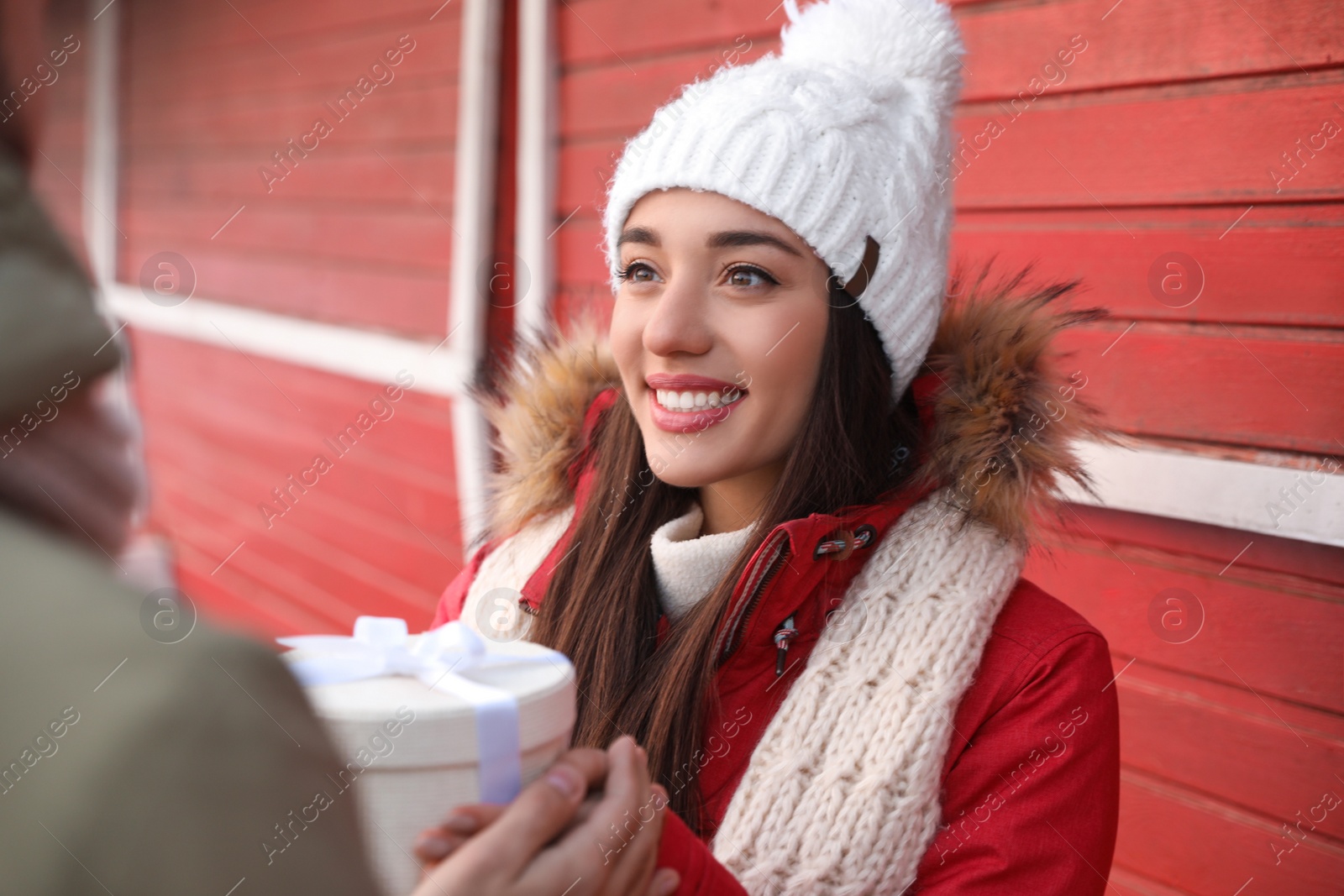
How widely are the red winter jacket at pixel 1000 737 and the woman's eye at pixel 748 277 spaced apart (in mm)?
369

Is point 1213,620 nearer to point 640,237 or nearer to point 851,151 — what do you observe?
point 851,151

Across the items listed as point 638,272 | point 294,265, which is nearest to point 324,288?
point 294,265

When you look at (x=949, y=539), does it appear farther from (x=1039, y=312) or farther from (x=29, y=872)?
(x=29, y=872)

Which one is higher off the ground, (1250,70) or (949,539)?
(1250,70)

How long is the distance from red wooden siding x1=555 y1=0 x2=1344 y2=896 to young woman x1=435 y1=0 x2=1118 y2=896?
1.24 ft

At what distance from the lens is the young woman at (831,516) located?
4.50 ft

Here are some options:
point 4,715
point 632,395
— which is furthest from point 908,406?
point 4,715

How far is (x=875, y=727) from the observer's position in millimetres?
1409

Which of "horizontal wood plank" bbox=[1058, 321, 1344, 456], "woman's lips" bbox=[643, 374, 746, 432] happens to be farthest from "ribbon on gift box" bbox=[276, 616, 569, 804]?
"horizontal wood plank" bbox=[1058, 321, 1344, 456]

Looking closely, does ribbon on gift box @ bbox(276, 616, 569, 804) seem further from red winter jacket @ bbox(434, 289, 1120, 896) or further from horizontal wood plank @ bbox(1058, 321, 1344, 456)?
horizontal wood plank @ bbox(1058, 321, 1344, 456)

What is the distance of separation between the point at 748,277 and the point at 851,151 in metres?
0.26

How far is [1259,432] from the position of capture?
1.90 m

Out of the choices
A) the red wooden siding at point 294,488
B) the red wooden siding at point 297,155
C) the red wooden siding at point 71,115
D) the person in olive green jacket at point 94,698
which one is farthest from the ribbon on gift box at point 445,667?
the red wooden siding at point 71,115

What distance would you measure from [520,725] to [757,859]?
616 mm
